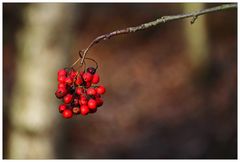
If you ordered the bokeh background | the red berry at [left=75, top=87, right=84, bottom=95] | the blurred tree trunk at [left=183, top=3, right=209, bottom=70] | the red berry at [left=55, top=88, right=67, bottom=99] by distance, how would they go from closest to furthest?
the red berry at [left=55, top=88, right=67, bottom=99] → the red berry at [left=75, top=87, right=84, bottom=95] → the bokeh background → the blurred tree trunk at [left=183, top=3, right=209, bottom=70]

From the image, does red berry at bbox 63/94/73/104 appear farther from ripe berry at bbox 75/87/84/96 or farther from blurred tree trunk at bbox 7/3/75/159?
blurred tree trunk at bbox 7/3/75/159

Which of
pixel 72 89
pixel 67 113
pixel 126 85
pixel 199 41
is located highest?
pixel 199 41

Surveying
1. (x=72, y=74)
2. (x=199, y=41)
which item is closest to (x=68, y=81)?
(x=72, y=74)

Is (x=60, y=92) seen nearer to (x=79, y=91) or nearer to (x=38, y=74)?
(x=79, y=91)

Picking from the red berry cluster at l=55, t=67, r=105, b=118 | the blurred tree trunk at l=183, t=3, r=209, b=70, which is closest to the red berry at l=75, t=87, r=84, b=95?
the red berry cluster at l=55, t=67, r=105, b=118

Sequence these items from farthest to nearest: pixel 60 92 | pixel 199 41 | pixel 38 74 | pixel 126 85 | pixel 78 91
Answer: pixel 126 85
pixel 199 41
pixel 38 74
pixel 78 91
pixel 60 92

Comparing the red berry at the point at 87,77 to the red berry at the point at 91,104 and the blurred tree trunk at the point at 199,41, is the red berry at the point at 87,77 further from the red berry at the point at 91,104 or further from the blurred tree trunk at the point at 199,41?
the blurred tree trunk at the point at 199,41

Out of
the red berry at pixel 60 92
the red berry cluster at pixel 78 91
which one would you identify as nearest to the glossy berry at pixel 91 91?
the red berry cluster at pixel 78 91
